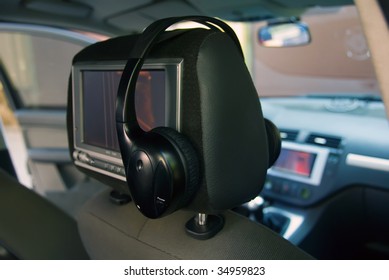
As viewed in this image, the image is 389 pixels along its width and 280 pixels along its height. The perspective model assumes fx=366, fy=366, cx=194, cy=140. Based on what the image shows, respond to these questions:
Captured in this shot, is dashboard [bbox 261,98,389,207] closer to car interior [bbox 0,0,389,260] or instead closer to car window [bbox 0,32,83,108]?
car interior [bbox 0,0,389,260]

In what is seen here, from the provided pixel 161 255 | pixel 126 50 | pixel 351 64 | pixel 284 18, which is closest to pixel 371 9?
pixel 126 50

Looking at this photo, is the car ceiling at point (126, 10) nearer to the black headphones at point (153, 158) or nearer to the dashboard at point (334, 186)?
the dashboard at point (334, 186)

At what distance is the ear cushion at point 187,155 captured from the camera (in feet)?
2.12

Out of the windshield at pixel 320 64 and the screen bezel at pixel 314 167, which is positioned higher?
the windshield at pixel 320 64

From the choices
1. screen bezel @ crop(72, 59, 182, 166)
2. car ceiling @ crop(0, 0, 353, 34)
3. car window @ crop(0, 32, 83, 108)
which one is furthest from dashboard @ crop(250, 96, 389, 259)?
car window @ crop(0, 32, 83, 108)

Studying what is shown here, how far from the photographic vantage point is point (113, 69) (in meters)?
0.84

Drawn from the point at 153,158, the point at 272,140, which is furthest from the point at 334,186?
the point at 153,158

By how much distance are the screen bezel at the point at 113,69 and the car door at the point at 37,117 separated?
4.02 feet

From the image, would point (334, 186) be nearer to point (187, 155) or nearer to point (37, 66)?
point (187, 155)

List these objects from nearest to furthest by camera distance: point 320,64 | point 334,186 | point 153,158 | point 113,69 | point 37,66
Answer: point 153,158
point 113,69
point 334,186
point 37,66
point 320,64

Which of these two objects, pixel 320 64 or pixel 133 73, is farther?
pixel 320 64

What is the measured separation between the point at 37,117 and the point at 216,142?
1.92 m

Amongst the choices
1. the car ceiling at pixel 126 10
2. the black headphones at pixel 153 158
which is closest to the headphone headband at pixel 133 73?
the black headphones at pixel 153 158

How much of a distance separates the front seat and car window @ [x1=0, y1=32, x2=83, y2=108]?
1225mm
